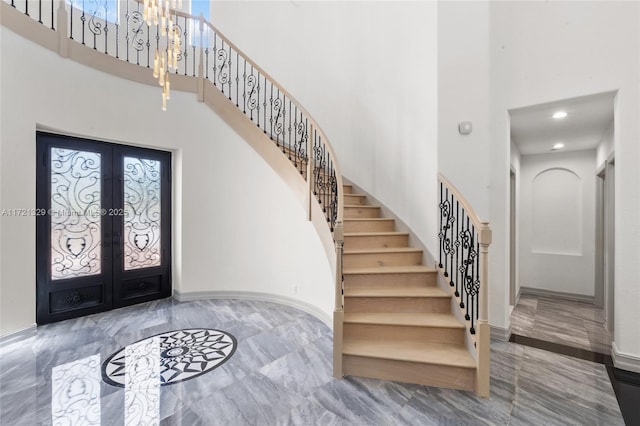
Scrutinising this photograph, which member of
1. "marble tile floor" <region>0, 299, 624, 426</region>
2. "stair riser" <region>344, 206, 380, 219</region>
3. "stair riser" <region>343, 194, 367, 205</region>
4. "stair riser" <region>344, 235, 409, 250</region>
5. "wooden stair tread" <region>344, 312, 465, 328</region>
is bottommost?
"marble tile floor" <region>0, 299, 624, 426</region>

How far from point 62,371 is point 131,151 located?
2.82 metres

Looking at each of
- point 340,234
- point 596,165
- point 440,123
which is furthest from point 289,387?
point 596,165

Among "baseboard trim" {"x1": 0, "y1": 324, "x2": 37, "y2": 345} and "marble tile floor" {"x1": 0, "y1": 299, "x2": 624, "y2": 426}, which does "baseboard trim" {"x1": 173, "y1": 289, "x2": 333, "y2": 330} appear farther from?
"baseboard trim" {"x1": 0, "y1": 324, "x2": 37, "y2": 345}

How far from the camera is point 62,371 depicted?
2.49 metres

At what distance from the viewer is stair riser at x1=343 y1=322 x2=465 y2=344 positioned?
2.61 meters

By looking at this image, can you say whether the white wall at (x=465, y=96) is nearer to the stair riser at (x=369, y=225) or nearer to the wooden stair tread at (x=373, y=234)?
the wooden stair tread at (x=373, y=234)

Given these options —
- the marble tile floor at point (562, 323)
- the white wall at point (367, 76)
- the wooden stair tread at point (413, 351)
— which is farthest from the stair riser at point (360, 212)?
the marble tile floor at point (562, 323)

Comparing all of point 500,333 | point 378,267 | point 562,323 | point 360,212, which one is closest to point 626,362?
point 500,333

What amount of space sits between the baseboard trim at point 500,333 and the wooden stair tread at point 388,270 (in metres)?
1.04

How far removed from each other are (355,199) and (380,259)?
1.36 meters

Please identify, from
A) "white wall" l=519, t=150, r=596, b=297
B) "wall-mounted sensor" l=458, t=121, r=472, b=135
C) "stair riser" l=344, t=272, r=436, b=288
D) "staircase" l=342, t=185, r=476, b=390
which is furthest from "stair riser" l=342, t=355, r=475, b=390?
"white wall" l=519, t=150, r=596, b=297

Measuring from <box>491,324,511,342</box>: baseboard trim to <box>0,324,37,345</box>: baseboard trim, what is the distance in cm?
523

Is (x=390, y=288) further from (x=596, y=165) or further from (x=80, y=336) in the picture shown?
(x=596, y=165)

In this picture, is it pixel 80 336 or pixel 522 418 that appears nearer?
pixel 522 418
